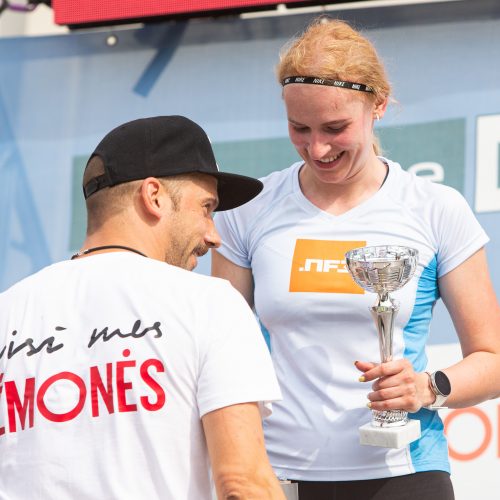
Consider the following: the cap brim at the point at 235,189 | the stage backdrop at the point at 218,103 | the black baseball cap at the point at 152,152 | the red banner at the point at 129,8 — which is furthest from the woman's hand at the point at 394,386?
the red banner at the point at 129,8

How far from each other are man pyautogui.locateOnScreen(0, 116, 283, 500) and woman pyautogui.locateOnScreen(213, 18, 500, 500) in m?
0.53

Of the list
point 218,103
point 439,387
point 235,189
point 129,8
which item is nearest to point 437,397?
point 439,387

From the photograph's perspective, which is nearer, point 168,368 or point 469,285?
point 168,368

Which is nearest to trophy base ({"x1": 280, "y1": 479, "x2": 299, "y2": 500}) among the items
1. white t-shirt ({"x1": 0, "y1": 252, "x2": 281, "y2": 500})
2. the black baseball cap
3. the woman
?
the woman

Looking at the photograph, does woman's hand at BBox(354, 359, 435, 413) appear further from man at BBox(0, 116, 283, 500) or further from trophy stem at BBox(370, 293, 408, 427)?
man at BBox(0, 116, 283, 500)

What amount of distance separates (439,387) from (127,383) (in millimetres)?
706

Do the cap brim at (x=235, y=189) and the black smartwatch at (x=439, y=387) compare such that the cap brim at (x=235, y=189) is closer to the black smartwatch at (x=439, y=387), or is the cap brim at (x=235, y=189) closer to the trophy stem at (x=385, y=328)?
the trophy stem at (x=385, y=328)

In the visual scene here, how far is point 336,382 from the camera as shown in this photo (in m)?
1.81

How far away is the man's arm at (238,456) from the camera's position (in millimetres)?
1202

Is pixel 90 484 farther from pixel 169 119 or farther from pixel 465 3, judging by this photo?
pixel 465 3

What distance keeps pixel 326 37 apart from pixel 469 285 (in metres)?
0.55

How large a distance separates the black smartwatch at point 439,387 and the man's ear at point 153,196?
646 mm

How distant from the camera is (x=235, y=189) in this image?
1.67 m

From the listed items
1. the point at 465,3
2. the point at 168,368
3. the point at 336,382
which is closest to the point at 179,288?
the point at 168,368
